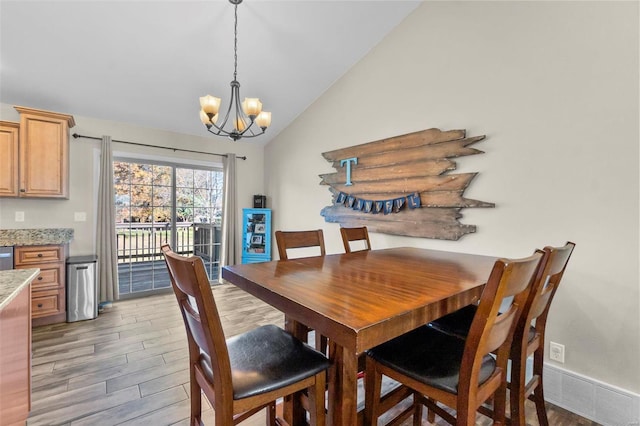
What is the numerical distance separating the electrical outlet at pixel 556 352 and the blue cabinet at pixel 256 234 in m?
3.64

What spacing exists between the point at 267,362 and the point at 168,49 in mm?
3118

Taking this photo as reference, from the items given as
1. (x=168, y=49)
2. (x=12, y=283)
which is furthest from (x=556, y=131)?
(x=168, y=49)

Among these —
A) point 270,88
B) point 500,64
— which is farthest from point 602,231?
point 270,88

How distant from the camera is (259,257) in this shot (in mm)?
4691

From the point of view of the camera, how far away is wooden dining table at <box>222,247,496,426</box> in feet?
2.81

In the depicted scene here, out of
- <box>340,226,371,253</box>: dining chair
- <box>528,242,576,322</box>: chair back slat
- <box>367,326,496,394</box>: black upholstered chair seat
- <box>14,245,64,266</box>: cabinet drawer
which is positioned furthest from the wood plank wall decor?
<box>14,245,64,266</box>: cabinet drawer

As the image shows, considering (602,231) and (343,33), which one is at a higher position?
(343,33)

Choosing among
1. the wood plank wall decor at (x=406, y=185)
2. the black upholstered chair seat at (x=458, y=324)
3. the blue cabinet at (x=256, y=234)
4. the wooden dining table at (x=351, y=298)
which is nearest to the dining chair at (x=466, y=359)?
the wooden dining table at (x=351, y=298)

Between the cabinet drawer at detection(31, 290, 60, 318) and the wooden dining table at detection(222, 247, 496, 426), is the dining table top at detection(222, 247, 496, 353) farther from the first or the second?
the cabinet drawer at detection(31, 290, 60, 318)

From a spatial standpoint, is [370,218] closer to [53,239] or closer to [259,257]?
[259,257]

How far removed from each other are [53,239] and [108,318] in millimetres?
1057

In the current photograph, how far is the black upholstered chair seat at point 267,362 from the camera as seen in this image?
102cm

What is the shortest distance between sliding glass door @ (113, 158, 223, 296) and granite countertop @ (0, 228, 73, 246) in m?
0.79

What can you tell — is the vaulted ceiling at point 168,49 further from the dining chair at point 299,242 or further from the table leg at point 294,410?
the table leg at point 294,410
